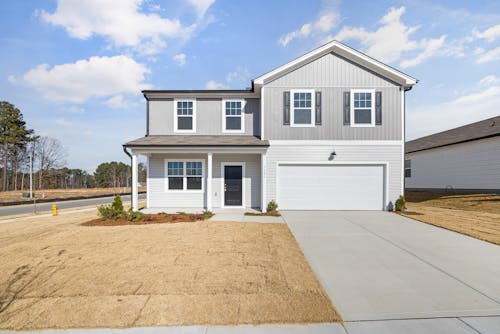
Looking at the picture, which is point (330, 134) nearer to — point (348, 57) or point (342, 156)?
point (342, 156)

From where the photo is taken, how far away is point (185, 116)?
12.6 meters

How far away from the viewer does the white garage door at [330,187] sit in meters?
11.2

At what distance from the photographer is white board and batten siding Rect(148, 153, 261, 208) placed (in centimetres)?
1191

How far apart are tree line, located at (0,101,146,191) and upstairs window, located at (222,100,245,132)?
23443 millimetres

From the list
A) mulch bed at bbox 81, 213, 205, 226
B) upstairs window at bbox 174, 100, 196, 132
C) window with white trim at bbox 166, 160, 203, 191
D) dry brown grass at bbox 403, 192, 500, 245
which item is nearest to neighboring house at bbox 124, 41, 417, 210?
window with white trim at bbox 166, 160, 203, 191

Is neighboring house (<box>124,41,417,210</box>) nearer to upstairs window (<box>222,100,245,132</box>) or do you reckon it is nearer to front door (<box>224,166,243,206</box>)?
front door (<box>224,166,243,206</box>)

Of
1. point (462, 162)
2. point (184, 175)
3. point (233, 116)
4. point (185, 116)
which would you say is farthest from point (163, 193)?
point (462, 162)

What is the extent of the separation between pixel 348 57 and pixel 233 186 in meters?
8.49

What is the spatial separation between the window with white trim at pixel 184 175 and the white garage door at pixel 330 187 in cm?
418

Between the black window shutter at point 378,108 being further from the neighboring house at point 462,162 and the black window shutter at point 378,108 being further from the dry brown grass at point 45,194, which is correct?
the dry brown grass at point 45,194

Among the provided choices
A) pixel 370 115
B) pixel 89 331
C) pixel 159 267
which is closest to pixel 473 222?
pixel 370 115

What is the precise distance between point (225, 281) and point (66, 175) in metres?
56.7

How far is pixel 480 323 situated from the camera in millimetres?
2891

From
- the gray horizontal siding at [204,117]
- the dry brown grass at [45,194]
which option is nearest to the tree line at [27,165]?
the dry brown grass at [45,194]
